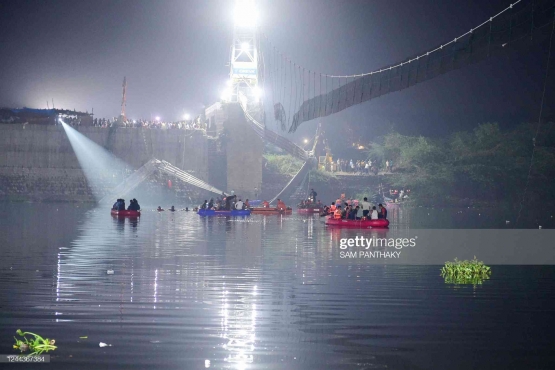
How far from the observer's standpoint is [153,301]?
1310cm

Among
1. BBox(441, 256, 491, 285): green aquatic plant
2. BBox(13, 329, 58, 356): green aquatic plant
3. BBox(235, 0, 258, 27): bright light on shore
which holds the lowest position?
BBox(13, 329, 58, 356): green aquatic plant

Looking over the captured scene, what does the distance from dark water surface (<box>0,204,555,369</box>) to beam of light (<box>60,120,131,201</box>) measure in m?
44.8

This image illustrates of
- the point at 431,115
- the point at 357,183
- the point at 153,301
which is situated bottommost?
the point at 153,301

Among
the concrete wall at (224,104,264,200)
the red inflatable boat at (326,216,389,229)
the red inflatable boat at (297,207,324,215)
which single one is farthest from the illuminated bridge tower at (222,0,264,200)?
the red inflatable boat at (326,216,389,229)

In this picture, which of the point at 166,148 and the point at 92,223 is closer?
the point at 92,223

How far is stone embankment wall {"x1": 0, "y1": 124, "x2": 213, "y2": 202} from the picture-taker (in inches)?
2591

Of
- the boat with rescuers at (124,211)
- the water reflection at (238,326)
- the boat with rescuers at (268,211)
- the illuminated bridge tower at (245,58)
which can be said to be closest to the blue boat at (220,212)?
the boat with rescuers at (268,211)

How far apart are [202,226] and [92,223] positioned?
519 cm

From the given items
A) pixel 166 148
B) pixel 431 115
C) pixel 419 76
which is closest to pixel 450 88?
pixel 431 115

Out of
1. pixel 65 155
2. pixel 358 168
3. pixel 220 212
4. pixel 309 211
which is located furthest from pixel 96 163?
pixel 220 212

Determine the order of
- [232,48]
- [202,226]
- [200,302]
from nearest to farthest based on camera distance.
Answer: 1. [200,302]
2. [202,226]
3. [232,48]

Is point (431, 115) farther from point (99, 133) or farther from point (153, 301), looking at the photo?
point (153, 301)

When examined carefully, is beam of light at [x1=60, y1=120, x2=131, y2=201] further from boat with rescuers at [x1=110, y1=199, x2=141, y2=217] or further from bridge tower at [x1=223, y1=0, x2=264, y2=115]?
boat with rescuers at [x1=110, y1=199, x2=141, y2=217]

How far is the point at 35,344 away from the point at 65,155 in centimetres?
5885
